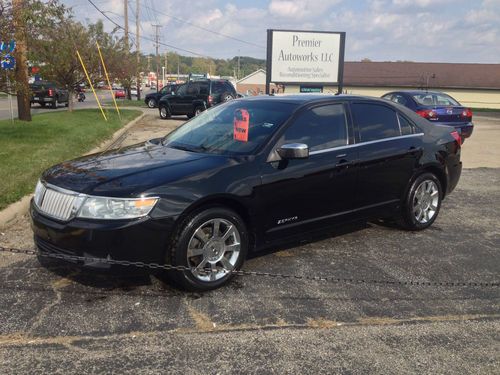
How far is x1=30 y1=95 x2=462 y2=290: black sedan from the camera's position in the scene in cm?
373

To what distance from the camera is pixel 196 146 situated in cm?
482

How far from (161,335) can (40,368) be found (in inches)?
30.3

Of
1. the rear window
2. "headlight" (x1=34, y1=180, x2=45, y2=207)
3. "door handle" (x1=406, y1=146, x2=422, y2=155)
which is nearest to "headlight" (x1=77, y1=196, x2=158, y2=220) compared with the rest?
"headlight" (x1=34, y1=180, x2=45, y2=207)

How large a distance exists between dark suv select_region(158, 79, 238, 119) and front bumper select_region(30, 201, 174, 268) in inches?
758

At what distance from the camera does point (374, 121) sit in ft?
17.8

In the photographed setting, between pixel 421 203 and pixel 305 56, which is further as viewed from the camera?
pixel 305 56

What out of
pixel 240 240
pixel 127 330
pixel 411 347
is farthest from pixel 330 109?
pixel 127 330

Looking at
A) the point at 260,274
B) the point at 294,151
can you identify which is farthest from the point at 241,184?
the point at 260,274

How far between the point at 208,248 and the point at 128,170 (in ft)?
3.01

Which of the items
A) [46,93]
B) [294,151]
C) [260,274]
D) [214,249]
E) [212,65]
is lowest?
[260,274]

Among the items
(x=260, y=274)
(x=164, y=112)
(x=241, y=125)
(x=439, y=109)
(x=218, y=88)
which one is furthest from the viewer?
(x=164, y=112)

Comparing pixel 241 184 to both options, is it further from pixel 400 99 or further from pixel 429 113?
pixel 400 99

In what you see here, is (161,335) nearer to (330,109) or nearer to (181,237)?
(181,237)

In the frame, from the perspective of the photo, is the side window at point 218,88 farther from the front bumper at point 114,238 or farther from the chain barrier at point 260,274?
the front bumper at point 114,238
